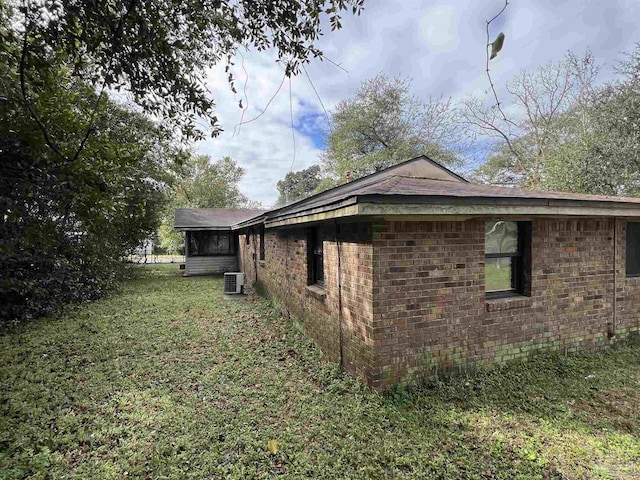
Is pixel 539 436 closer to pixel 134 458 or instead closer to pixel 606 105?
pixel 134 458

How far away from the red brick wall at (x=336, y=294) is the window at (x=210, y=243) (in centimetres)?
1150

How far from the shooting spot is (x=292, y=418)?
3.50 m

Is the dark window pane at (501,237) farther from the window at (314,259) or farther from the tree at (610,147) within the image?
the tree at (610,147)

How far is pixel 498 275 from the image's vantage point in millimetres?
4684

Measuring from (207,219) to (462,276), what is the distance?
16961 mm

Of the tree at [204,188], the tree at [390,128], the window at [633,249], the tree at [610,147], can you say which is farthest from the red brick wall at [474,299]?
the tree at [204,188]

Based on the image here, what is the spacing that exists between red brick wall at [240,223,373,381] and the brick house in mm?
26

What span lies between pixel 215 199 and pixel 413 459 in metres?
37.3

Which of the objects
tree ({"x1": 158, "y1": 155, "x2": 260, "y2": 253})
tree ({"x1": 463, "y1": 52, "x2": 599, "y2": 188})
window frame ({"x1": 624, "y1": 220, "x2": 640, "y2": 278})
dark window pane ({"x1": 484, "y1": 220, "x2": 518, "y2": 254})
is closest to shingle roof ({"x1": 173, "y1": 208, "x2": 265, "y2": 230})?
dark window pane ({"x1": 484, "y1": 220, "x2": 518, "y2": 254})

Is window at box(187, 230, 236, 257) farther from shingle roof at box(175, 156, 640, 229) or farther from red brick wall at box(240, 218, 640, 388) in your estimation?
red brick wall at box(240, 218, 640, 388)

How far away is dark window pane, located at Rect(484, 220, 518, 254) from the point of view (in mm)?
4539

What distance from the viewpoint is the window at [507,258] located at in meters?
4.58

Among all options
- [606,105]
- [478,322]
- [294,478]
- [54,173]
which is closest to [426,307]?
[478,322]

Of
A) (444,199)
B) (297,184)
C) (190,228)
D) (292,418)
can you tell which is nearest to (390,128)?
(190,228)
